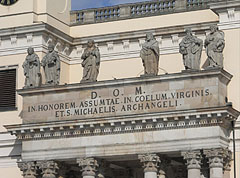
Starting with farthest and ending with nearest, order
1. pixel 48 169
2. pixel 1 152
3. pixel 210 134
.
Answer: pixel 1 152, pixel 48 169, pixel 210 134

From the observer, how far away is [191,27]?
50.9 meters

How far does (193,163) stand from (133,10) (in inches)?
442

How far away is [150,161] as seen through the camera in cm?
4669

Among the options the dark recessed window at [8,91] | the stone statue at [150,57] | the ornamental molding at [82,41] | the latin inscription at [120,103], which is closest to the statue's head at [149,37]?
the stone statue at [150,57]

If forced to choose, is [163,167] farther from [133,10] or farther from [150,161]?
[133,10]

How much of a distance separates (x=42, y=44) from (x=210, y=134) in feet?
36.4

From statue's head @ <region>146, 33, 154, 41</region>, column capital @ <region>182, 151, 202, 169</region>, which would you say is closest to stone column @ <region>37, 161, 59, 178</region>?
column capital @ <region>182, 151, 202, 169</region>

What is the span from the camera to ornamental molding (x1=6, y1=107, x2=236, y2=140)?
4572 cm

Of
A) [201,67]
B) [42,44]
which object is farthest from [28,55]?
[201,67]

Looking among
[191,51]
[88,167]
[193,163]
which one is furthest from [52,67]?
[193,163]

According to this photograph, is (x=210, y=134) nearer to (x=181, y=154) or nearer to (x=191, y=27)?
(x=181, y=154)

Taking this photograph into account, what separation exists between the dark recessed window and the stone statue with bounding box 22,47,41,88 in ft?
6.91

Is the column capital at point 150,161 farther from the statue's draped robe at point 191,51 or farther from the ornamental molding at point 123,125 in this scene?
→ the statue's draped robe at point 191,51

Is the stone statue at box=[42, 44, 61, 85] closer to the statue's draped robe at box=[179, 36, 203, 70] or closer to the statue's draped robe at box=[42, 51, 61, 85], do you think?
the statue's draped robe at box=[42, 51, 61, 85]
